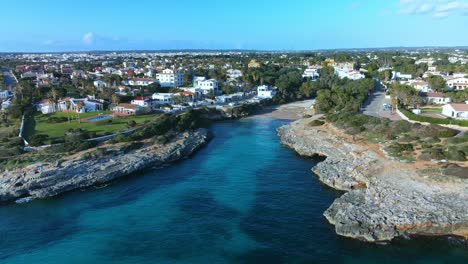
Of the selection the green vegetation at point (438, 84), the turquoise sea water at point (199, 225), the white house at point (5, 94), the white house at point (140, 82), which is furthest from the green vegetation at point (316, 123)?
the white house at point (5, 94)

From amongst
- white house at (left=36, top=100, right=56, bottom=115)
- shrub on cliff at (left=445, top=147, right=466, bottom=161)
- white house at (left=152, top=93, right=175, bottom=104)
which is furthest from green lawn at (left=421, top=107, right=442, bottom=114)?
white house at (left=36, top=100, right=56, bottom=115)

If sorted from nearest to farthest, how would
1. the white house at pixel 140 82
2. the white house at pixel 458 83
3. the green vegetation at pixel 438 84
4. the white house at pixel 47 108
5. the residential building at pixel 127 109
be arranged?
the residential building at pixel 127 109
the white house at pixel 47 108
the green vegetation at pixel 438 84
the white house at pixel 458 83
the white house at pixel 140 82

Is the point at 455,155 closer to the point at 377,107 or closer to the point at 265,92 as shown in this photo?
the point at 377,107

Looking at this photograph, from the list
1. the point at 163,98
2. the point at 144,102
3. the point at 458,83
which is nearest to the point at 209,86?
the point at 163,98

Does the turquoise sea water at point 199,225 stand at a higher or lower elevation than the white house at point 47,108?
lower

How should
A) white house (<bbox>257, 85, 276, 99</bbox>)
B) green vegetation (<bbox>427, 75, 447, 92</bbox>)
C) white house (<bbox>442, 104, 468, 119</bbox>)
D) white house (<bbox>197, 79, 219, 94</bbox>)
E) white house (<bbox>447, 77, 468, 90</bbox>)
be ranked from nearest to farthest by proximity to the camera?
1. white house (<bbox>442, 104, 468, 119</bbox>)
2. green vegetation (<bbox>427, 75, 447, 92</bbox>)
3. white house (<bbox>447, 77, 468, 90</bbox>)
4. white house (<bbox>257, 85, 276, 99</bbox>)
5. white house (<bbox>197, 79, 219, 94</bbox>)

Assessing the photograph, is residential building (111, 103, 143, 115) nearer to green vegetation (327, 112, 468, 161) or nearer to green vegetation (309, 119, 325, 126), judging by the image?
green vegetation (309, 119, 325, 126)

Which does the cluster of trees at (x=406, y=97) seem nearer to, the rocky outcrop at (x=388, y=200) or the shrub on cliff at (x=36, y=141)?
the rocky outcrop at (x=388, y=200)
